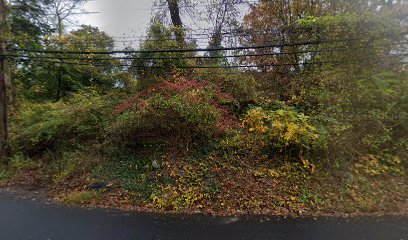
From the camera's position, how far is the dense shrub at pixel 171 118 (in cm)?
759

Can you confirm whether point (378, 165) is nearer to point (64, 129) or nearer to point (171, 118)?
point (171, 118)

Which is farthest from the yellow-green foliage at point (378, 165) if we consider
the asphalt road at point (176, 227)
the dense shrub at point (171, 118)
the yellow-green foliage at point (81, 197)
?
the yellow-green foliage at point (81, 197)

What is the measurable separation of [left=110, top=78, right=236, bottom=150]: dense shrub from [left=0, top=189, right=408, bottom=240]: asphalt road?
2.70 metres

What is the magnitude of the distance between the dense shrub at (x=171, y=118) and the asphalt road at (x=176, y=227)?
270 centimetres

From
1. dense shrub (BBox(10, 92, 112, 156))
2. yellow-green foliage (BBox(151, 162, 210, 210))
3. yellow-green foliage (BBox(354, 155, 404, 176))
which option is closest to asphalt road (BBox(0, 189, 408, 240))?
yellow-green foliage (BBox(151, 162, 210, 210))

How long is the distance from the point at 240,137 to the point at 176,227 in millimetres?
3841

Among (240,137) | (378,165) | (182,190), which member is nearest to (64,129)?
(182,190)

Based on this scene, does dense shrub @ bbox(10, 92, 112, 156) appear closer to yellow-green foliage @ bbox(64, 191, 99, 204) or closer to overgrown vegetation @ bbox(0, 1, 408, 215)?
overgrown vegetation @ bbox(0, 1, 408, 215)

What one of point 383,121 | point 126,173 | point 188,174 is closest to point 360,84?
point 383,121

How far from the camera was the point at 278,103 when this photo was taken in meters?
9.88

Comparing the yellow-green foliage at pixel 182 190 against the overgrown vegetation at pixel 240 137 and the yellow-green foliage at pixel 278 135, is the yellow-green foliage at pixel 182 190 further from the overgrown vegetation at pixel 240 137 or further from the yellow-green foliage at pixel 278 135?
the yellow-green foliage at pixel 278 135

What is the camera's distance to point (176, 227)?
5.32 metres

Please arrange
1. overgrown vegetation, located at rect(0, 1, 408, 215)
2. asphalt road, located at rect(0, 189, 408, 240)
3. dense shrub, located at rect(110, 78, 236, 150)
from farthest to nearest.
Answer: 1. dense shrub, located at rect(110, 78, 236, 150)
2. overgrown vegetation, located at rect(0, 1, 408, 215)
3. asphalt road, located at rect(0, 189, 408, 240)

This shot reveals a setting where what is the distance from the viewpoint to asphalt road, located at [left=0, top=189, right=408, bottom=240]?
16.2ft
